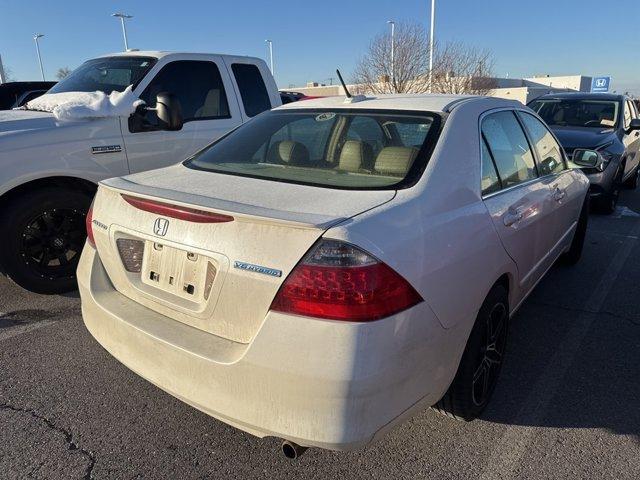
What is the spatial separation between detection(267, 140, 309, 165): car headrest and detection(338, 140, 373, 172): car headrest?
0.72ft

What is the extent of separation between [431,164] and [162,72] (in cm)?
340

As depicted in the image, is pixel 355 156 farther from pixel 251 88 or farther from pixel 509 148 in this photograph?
pixel 251 88

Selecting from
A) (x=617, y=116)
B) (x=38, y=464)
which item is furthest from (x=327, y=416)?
(x=617, y=116)

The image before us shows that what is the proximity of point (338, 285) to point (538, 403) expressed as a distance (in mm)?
1714

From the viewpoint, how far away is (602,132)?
25.7 ft

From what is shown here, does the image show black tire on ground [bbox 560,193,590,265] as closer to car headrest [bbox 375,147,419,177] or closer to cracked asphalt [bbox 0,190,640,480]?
cracked asphalt [bbox 0,190,640,480]

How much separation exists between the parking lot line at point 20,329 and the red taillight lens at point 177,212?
1.93 meters

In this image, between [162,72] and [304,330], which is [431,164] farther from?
[162,72]

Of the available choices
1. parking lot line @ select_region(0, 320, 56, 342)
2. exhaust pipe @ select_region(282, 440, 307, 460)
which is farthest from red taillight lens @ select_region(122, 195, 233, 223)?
parking lot line @ select_region(0, 320, 56, 342)

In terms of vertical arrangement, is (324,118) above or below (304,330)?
above

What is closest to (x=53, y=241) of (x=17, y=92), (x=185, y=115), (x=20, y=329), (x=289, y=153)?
(x=20, y=329)

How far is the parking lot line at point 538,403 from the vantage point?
2344 millimetres

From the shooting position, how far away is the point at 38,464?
230 cm

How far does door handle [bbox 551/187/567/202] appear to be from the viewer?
3552 millimetres
